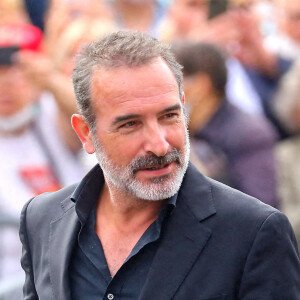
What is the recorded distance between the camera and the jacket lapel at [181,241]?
2.59m

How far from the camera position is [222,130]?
16.1 ft

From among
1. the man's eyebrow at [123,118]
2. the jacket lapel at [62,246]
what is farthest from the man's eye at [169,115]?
the jacket lapel at [62,246]

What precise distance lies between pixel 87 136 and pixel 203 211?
0.60 meters

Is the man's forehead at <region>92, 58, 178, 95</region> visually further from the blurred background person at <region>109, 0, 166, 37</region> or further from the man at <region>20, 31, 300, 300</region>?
the blurred background person at <region>109, 0, 166, 37</region>

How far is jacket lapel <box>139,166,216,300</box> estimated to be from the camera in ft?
8.50

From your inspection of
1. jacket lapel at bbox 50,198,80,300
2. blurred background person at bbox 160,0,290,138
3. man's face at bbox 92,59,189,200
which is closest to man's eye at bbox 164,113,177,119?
man's face at bbox 92,59,189,200

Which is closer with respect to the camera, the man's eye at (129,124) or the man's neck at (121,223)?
the man's eye at (129,124)

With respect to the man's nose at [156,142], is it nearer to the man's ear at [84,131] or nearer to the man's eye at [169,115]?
the man's eye at [169,115]

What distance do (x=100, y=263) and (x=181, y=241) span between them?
342 millimetres

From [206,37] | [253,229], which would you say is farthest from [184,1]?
[253,229]

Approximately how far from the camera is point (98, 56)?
2.82m

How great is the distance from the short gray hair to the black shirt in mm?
393

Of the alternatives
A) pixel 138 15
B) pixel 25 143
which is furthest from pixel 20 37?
pixel 138 15

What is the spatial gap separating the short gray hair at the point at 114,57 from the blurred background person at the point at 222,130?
1.93 metres
